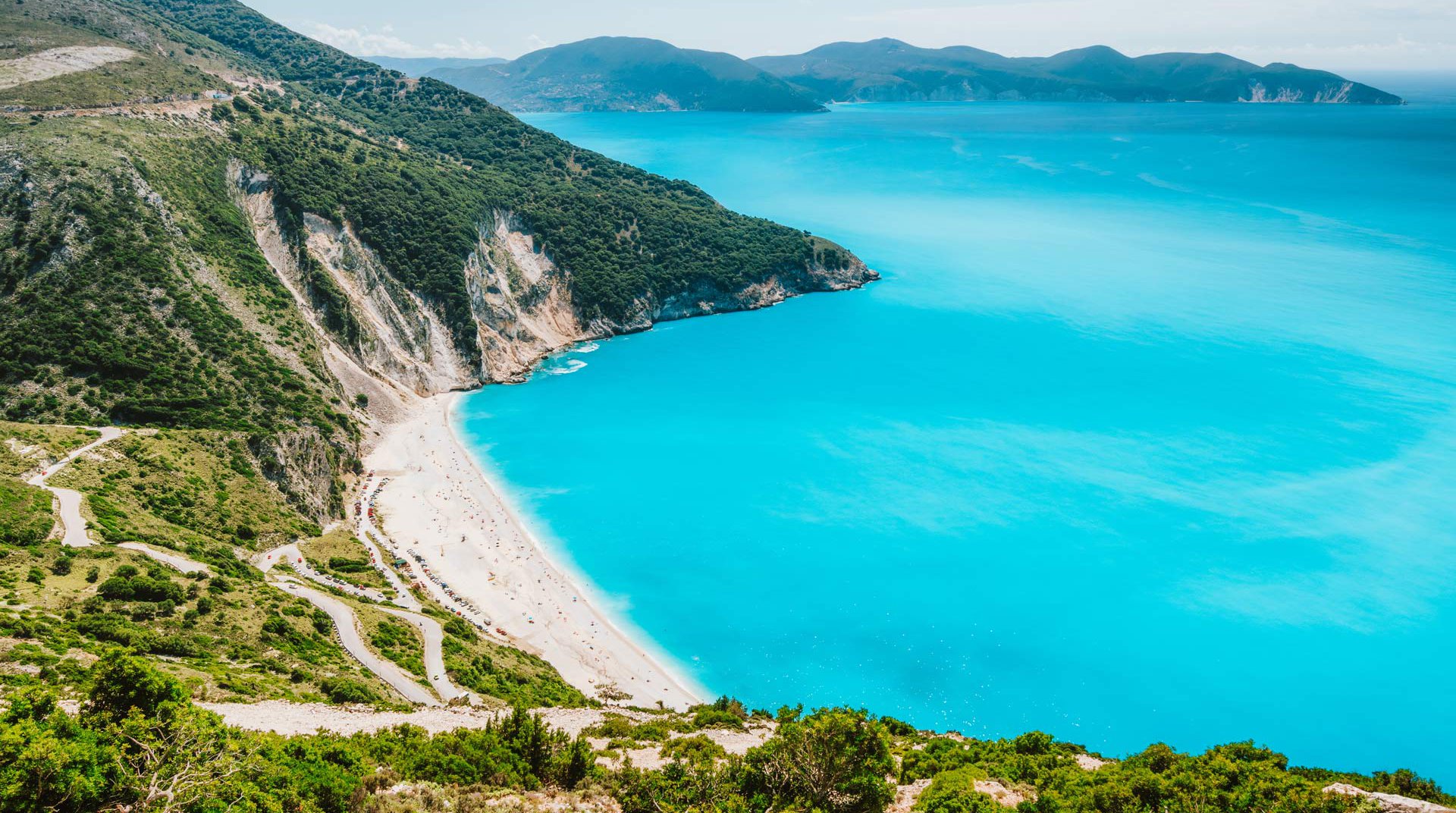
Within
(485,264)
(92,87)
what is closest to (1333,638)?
(485,264)

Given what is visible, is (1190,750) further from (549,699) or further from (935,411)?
(935,411)

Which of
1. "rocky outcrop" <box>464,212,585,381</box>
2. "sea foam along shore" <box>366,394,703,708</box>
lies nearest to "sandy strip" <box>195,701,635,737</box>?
"sea foam along shore" <box>366,394,703,708</box>

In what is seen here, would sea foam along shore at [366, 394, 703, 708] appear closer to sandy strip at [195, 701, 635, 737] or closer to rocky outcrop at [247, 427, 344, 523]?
rocky outcrop at [247, 427, 344, 523]

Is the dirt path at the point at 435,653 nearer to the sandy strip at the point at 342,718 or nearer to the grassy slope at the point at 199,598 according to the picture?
the grassy slope at the point at 199,598

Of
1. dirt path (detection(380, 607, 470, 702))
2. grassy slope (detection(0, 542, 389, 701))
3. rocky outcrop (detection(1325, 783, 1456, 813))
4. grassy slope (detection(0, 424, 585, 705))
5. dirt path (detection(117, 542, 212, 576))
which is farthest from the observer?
dirt path (detection(117, 542, 212, 576))

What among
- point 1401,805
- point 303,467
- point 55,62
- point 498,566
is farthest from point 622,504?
point 55,62

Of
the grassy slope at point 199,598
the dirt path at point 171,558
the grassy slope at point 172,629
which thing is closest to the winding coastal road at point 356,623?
the grassy slope at point 199,598

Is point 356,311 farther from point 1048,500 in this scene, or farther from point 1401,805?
point 1401,805
